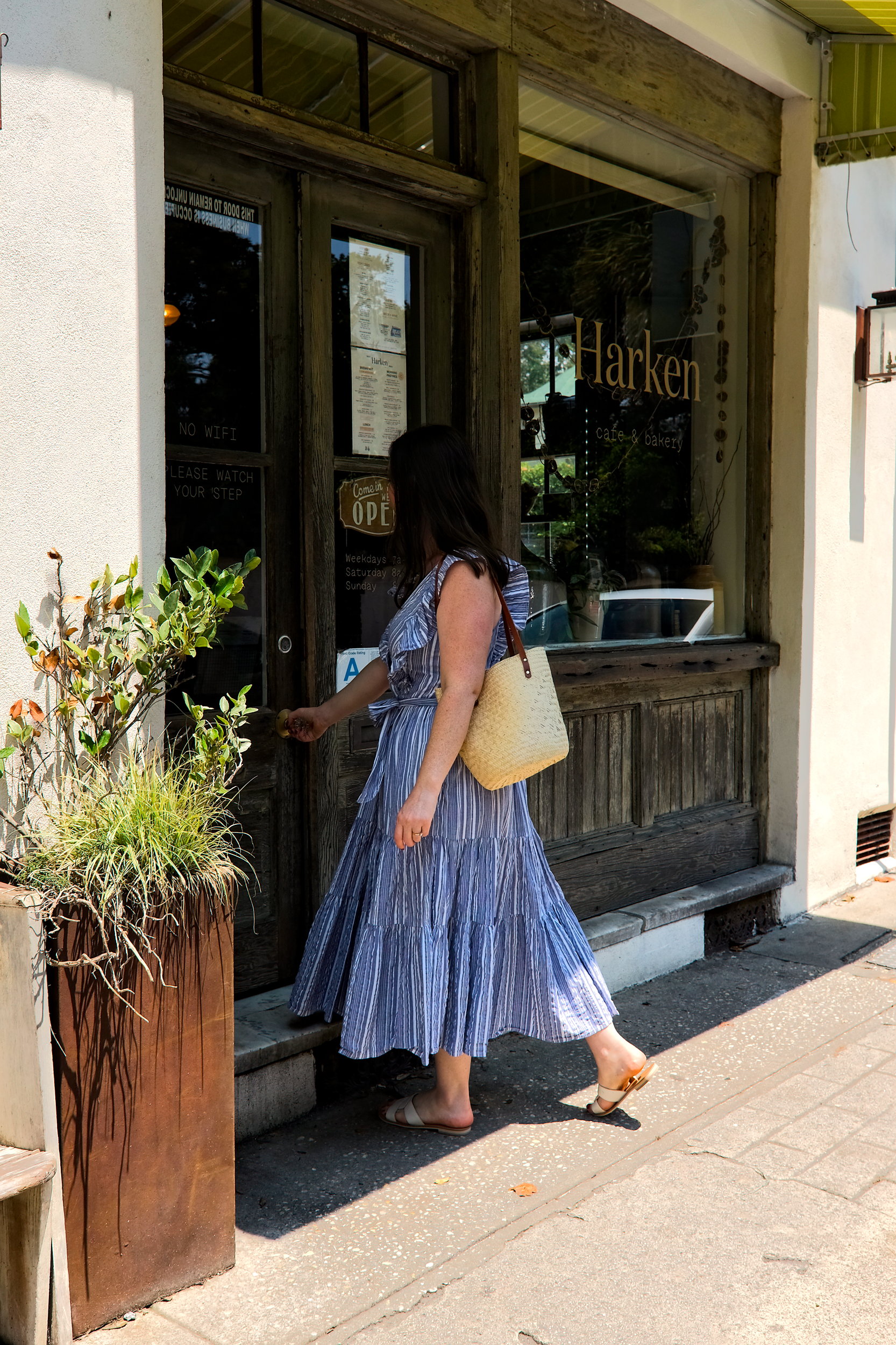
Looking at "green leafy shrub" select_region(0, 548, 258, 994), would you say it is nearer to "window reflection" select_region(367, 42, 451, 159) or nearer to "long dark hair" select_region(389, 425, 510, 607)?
"long dark hair" select_region(389, 425, 510, 607)

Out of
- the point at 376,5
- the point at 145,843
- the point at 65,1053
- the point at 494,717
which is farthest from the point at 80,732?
the point at 376,5

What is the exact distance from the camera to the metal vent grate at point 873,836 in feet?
19.9

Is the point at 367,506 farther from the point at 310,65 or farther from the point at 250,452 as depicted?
the point at 310,65

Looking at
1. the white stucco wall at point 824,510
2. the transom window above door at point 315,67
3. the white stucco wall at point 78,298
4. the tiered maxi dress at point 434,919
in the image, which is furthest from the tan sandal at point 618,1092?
the transom window above door at point 315,67

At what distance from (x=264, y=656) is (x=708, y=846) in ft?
8.17

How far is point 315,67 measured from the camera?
3.48 meters

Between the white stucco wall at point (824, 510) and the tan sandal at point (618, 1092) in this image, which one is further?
the white stucco wall at point (824, 510)

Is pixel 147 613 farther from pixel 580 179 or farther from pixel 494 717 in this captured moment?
pixel 580 179

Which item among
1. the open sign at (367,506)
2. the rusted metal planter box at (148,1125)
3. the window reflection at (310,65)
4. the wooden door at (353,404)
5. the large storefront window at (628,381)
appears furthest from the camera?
the large storefront window at (628,381)

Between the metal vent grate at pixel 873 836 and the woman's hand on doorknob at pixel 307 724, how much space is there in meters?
3.70

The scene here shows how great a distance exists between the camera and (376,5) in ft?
11.5

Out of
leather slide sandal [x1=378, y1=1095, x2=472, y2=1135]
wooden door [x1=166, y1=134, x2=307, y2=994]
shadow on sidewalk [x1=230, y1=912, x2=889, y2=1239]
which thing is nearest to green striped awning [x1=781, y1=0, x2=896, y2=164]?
wooden door [x1=166, y1=134, x2=307, y2=994]

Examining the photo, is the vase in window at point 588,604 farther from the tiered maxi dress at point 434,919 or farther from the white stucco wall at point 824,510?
the tiered maxi dress at point 434,919

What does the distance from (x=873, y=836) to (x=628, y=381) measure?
9.27 ft
